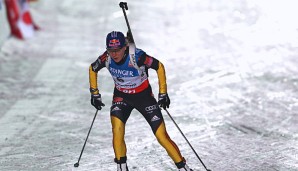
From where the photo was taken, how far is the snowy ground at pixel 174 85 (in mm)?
9828

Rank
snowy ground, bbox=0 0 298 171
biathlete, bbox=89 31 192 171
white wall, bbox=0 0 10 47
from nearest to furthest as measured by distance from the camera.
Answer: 1. biathlete, bbox=89 31 192 171
2. snowy ground, bbox=0 0 298 171
3. white wall, bbox=0 0 10 47

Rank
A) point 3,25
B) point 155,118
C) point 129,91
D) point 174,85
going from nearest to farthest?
point 155,118
point 129,91
point 174,85
point 3,25

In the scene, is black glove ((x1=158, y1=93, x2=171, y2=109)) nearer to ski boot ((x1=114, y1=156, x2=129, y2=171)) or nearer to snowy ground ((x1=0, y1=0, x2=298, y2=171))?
ski boot ((x1=114, y1=156, x2=129, y2=171))

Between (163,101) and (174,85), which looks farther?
(174,85)

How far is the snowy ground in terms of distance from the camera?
983cm

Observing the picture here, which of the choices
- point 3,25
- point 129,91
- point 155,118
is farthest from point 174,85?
point 3,25

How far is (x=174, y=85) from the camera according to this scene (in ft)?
45.2

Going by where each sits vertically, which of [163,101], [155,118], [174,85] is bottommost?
[174,85]

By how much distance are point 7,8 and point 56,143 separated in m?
8.10

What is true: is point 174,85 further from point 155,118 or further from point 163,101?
point 163,101

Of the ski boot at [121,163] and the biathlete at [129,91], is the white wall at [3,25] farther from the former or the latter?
the ski boot at [121,163]

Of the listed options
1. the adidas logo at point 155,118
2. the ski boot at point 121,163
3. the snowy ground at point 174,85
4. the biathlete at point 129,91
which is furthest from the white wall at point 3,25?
the adidas logo at point 155,118

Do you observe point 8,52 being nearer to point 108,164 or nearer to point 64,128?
point 64,128

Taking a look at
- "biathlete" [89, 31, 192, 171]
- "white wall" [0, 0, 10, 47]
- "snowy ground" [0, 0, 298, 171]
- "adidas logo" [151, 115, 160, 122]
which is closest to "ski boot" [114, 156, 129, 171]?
"biathlete" [89, 31, 192, 171]
